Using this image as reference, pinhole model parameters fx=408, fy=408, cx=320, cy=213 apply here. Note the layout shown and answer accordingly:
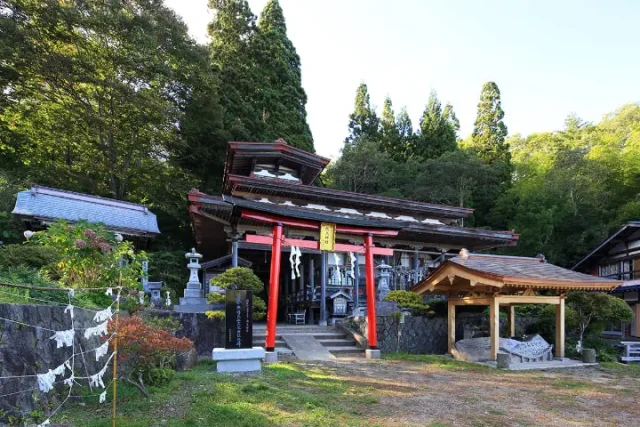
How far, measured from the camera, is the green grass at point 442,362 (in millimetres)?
10359

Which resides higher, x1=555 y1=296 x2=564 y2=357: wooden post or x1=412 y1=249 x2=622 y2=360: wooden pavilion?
x1=412 y1=249 x2=622 y2=360: wooden pavilion

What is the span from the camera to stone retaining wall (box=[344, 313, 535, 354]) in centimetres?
1306

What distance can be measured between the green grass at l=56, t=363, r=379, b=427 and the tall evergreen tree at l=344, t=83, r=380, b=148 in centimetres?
3616

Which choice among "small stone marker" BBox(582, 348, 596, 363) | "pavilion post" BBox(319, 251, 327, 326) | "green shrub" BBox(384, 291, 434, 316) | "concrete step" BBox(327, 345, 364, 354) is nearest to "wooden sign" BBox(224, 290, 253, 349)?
"concrete step" BBox(327, 345, 364, 354)

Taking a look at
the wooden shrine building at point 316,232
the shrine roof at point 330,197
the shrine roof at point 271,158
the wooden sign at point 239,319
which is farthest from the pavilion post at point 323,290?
the wooden sign at point 239,319

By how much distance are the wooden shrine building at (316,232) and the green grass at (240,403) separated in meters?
7.32

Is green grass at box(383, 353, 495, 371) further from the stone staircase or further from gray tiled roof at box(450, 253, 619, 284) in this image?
gray tiled roof at box(450, 253, 619, 284)

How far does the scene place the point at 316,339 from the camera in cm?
1285

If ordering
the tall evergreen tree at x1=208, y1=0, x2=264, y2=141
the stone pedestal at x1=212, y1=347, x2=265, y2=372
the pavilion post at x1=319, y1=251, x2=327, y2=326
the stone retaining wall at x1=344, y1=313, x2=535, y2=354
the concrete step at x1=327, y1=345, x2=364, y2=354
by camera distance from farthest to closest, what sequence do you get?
the tall evergreen tree at x1=208, y1=0, x2=264, y2=141, the pavilion post at x1=319, y1=251, x2=327, y2=326, the stone retaining wall at x1=344, y1=313, x2=535, y2=354, the concrete step at x1=327, y1=345, x2=364, y2=354, the stone pedestal at x1=212, y1=347, x2=265, y2=372

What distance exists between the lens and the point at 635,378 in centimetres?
991

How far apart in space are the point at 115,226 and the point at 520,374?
15107 mm

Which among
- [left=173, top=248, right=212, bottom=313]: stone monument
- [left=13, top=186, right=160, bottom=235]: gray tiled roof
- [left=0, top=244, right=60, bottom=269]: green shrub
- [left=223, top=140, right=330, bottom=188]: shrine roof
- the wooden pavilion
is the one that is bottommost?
[left=173, top=248, right=212, bottom=313]: stone monument

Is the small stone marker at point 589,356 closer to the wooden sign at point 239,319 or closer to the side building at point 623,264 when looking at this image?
the wooden sign at point 239,319

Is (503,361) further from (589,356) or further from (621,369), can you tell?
(621,369)
